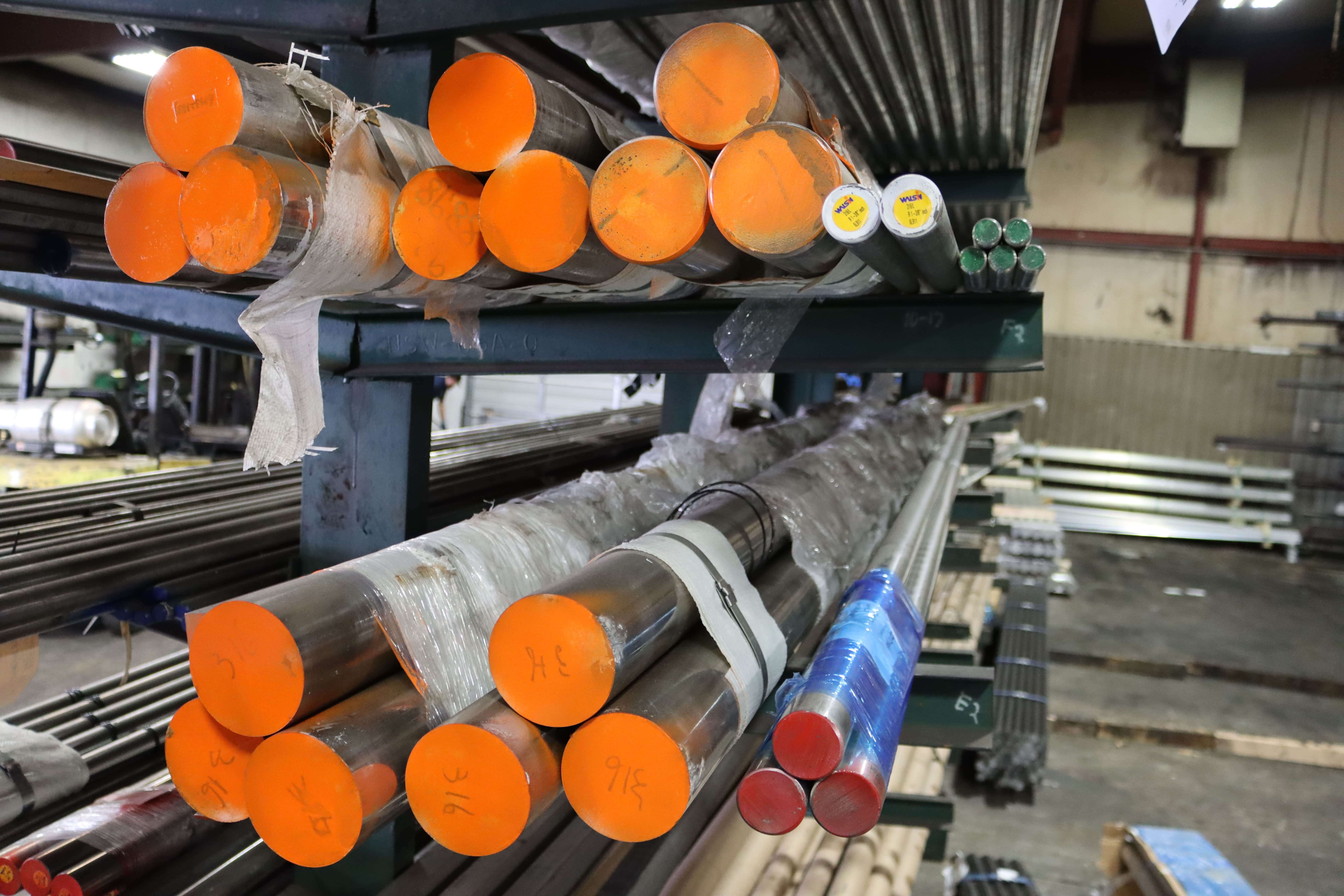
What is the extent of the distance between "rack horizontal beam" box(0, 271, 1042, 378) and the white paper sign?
391 millimetres

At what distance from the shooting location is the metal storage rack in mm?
1397

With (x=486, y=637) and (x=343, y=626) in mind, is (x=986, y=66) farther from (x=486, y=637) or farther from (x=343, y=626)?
(x=343, y=626)

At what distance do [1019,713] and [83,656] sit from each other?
589 cm

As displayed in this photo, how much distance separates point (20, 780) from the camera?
2.00m

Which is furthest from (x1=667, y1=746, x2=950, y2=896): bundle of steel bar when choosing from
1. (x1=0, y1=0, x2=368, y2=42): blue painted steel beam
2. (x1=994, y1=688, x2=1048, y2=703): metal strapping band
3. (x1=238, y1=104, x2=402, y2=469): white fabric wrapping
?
(x1=994, y1=688, x2=1048, y2=703): metal strapping band

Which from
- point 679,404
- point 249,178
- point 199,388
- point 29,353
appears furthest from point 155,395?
point 249,178

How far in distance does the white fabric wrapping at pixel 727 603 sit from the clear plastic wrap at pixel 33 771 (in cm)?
173

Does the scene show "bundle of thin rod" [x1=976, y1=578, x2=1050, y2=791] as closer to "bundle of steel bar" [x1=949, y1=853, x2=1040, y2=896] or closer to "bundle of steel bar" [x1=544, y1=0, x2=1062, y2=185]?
"bundle of steel bar" [x1=949, y1=853, x2=1040, y2=896]

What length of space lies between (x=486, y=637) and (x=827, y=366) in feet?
2.34

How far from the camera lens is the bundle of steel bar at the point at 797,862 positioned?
2.06 meters

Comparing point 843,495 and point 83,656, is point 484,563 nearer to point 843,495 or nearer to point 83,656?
point 843,495

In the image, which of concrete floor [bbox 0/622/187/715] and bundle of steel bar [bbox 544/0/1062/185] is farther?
concrete floor [bbox 0/622/187/715]

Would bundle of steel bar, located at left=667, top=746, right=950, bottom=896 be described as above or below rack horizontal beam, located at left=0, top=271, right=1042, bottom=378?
below

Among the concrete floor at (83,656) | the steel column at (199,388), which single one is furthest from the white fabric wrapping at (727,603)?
the steel column at (199,388)
